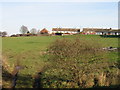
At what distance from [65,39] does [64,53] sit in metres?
0.75

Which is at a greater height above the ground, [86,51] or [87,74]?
[86,51]

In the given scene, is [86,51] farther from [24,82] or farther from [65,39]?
[24,82]

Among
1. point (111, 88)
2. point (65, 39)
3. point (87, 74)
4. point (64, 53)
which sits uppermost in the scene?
point (65, 39)

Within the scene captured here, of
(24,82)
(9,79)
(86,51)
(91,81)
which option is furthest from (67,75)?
(9,79)

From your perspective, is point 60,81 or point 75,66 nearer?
point 75,66

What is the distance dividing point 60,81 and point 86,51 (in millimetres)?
2598

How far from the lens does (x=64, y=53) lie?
9.26 meters

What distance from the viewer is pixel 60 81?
10742mm

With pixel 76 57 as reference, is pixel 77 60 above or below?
below

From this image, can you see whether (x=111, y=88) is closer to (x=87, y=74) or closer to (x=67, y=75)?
(x=87, y=74)

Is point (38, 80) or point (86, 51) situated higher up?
point (86, 51)

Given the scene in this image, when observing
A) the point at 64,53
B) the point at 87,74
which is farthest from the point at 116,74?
the point at 64,53

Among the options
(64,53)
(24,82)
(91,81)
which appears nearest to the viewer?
(64,53)

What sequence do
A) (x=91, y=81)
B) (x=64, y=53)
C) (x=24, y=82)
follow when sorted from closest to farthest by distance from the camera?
1. (x=64, y=53)
2. (x=91, y=81)
3. (x=24, y=82)
